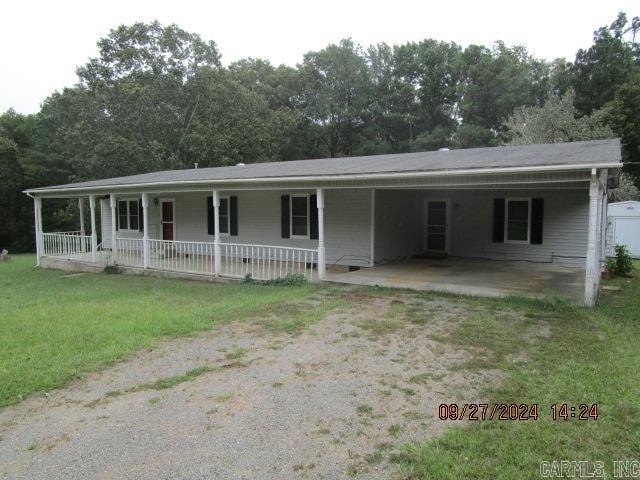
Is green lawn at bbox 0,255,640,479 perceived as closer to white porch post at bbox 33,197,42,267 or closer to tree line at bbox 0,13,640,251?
white porch post at bbox 33,197,42,267

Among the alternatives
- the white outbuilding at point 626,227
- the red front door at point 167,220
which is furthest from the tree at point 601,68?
the red front door at point 167,220

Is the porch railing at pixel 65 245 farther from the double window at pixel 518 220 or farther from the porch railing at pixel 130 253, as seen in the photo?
the double window at pixel 518 220

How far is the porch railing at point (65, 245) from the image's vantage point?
1601cm

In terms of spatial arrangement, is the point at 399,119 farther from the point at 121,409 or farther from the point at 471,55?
the point at 121,409

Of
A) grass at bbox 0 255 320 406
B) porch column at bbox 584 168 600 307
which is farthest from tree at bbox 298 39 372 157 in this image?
porch column at bbox 584 168 600 307

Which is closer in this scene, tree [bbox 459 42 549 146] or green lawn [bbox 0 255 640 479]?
green lawn [bbox 0 255 640 479]

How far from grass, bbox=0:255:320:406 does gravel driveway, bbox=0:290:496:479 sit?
1.34 feet

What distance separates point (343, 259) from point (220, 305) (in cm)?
503

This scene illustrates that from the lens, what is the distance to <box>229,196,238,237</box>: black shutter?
1438 centimetres

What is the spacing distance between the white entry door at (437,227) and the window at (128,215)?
1043 cm

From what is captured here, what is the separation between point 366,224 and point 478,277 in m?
3.27

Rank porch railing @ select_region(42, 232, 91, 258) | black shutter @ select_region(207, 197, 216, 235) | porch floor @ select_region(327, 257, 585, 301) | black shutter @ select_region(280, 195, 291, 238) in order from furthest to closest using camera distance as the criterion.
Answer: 1. porch railing @ select_region(42, 232, 91, 258)
2. black shutter @ select_region(207, 197, 216, 235)
3. black shutter @ select_region(280, 195, 291, 238)
4. porch floor @ select_region(327, 257, 585, 301)

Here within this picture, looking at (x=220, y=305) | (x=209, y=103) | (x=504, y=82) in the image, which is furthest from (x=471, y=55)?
(x=220, y=305)

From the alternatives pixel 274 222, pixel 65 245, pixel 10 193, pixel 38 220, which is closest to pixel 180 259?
pixel 274 222
